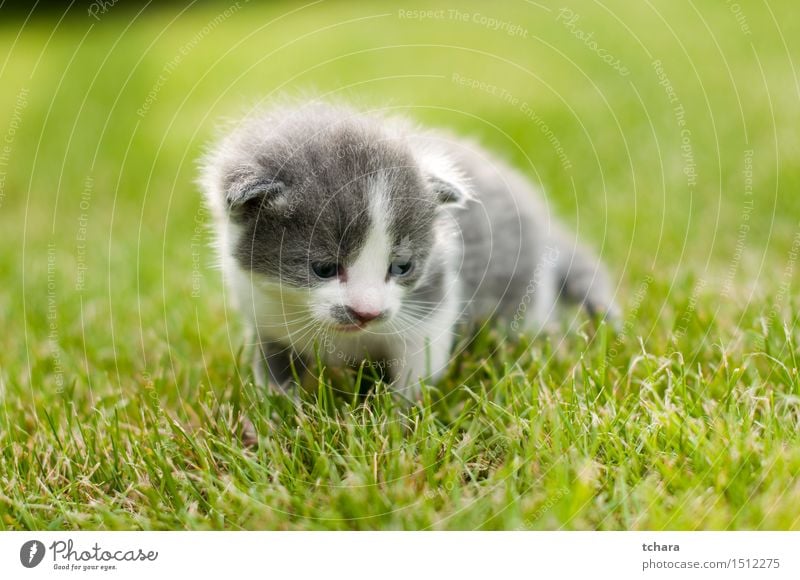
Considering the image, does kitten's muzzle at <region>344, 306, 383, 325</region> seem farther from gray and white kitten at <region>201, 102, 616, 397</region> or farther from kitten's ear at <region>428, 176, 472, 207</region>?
kitten's ear at <region>428, 176, 472, 207</region>

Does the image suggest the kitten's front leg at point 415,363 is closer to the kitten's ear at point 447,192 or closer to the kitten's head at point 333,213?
the kitten's head at point 333,213

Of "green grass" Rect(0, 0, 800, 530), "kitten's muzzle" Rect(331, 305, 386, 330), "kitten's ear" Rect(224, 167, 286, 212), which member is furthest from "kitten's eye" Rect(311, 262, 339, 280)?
"green grass" Rect(0, 0, 800, 530)

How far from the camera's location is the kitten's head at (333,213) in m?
2.48

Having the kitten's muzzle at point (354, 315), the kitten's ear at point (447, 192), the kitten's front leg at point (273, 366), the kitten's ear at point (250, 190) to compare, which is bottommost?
the kitten's front leg at point (273, 366)

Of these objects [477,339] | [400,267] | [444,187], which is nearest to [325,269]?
[400,267]

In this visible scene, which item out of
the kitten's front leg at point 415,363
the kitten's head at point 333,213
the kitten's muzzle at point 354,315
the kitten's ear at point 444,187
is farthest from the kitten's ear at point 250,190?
the kitten's front leg at point 415,363

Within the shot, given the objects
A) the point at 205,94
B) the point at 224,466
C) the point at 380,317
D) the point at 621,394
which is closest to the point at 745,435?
the point at 621,394

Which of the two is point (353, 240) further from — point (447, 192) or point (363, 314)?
point (447, 192)

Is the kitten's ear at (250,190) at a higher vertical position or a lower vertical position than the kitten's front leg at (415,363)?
higher

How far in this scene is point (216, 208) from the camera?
278 cm

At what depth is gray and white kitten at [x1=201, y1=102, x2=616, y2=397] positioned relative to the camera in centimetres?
249

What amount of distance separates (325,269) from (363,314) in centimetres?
21

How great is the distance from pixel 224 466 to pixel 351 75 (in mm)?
3726

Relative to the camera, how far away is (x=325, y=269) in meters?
2.53
